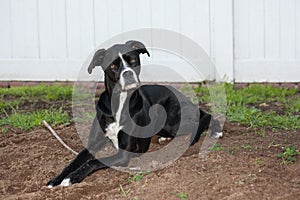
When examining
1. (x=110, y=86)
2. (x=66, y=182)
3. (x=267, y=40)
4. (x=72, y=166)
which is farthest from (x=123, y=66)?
(x=267, y=40)

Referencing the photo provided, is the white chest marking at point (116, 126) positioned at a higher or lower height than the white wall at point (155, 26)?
lower

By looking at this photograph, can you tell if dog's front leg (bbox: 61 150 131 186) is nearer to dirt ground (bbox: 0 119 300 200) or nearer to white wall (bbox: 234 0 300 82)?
dirt ground (bbox: 0 119 300 200)

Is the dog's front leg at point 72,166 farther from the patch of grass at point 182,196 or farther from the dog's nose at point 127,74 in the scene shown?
the patch of grass at point 182,196

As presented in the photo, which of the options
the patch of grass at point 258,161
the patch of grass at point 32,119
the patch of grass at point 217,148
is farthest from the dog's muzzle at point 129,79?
the patch of grass at point 32,119

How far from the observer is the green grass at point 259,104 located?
5133 millimetres

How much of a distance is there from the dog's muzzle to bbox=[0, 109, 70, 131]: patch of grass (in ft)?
5.04

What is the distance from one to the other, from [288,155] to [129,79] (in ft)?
4.06

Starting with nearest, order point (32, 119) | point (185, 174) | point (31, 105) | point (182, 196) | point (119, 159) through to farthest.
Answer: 1. point (182, 196)
2. point (185, 174)
3. point (119, 159)
4. point (32, 119)
5. point (31, 105)

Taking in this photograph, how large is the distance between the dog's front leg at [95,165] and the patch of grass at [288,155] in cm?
111

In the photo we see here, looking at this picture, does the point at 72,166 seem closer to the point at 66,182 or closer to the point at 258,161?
the point at 66,182

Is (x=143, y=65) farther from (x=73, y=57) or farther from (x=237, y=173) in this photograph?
(x=237, y=173)

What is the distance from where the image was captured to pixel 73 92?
22.0 feet

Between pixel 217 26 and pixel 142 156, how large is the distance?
2957 millimetres

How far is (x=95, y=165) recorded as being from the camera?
3986mm
